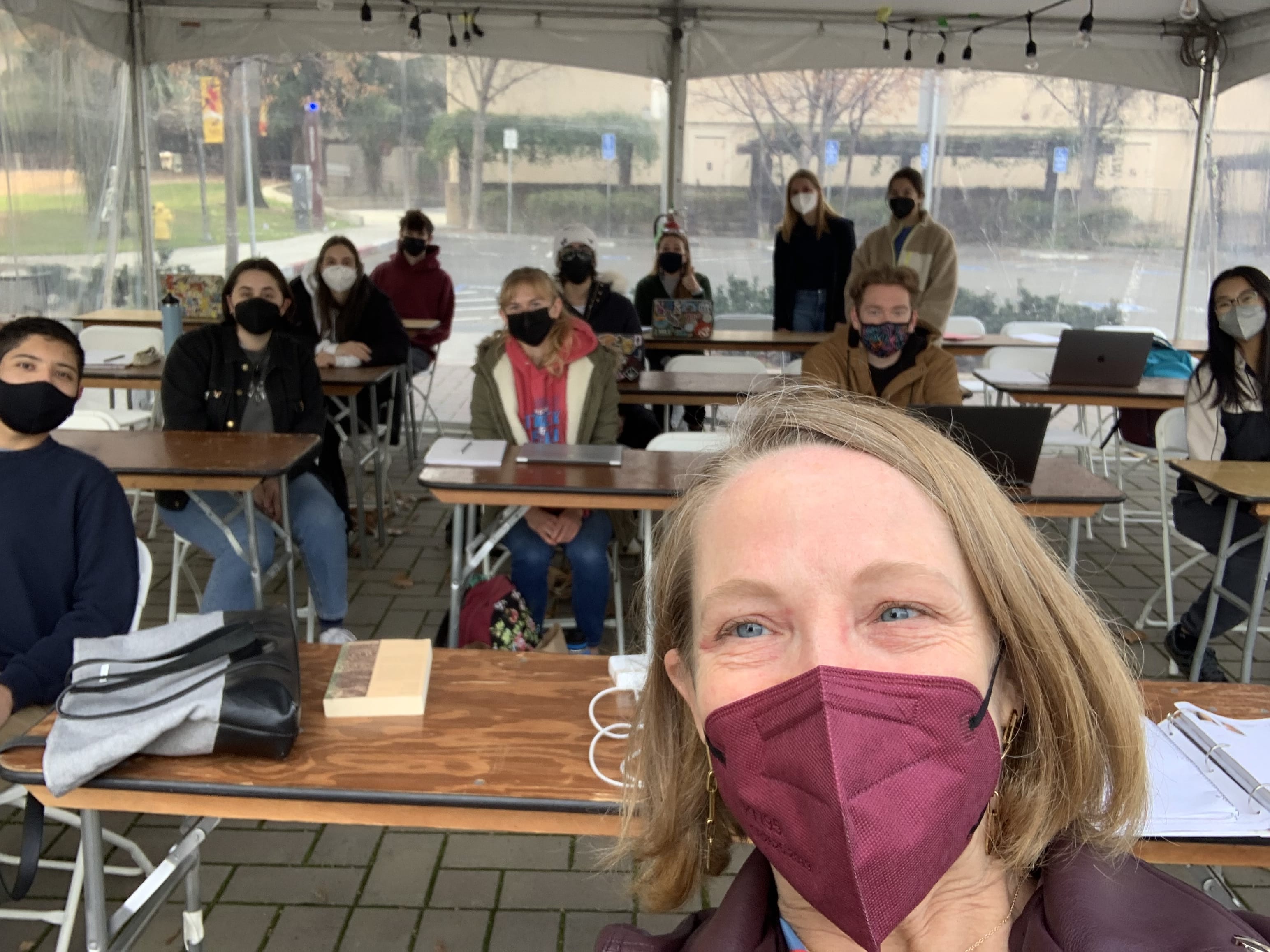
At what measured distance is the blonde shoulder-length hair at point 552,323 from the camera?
4.00 meters

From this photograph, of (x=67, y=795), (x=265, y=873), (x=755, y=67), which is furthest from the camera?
(x=755, y=67)

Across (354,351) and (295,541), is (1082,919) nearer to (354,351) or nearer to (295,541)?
(295,541)

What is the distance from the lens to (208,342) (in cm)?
409

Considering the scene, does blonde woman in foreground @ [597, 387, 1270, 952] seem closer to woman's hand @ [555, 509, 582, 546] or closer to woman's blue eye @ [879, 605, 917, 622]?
woman's blue eye @ [879, 605, 917, 622]

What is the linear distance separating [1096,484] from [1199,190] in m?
6.13

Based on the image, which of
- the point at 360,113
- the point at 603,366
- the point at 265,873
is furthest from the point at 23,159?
the point at 265,873

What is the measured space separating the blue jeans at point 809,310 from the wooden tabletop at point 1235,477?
3628 millimetres

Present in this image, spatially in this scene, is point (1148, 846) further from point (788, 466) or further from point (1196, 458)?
point (1196, 458)

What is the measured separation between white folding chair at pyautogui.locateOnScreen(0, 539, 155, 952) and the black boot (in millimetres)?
3583

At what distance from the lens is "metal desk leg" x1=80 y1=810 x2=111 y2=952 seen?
1.75m

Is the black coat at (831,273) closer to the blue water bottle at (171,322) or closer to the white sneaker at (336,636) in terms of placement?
the blue water bottle at (171,322)

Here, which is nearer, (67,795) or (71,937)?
(67,795)

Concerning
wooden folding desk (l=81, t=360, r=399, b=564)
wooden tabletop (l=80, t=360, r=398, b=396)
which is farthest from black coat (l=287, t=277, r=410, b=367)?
wooden tabletop (l=80, t=360, r=398, b=396)

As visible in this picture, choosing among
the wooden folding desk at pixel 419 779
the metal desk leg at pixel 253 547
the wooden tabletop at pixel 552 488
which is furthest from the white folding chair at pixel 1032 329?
the wooden folding desk at pixel 419 779
